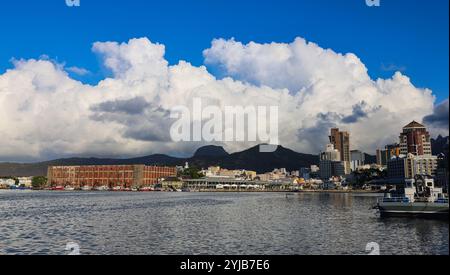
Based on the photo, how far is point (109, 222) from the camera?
50656mm

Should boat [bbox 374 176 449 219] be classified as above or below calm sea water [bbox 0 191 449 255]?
above

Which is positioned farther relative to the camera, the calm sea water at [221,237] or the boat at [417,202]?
the boat at [417,202]

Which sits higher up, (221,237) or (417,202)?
(417,202)

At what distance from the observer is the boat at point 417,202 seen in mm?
52562

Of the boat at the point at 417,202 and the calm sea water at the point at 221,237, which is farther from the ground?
the boat at the point at 417,202

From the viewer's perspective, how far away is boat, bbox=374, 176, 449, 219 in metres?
52.6

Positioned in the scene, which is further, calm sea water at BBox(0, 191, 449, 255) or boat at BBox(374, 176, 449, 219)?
boat at BBox(374, 176, 449, 219)

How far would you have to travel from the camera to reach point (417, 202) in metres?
54.3
